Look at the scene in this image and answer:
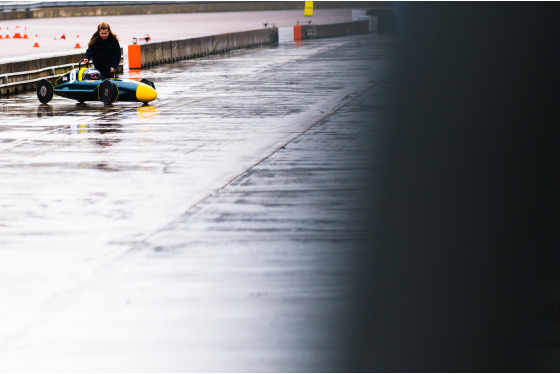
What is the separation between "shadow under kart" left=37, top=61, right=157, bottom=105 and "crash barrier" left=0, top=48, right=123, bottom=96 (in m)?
2.67

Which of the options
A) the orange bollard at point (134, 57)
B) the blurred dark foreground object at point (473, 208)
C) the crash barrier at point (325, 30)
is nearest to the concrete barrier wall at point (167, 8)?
the crash barrier at point (325, 30)

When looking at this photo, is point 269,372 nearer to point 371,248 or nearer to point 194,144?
point 371,248

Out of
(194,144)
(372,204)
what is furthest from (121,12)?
(372,204)

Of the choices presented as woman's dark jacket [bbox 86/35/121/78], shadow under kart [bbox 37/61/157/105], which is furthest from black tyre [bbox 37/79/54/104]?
woman's dark jacket [bbox 86/35/121/78]

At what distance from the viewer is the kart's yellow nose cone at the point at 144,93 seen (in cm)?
2028

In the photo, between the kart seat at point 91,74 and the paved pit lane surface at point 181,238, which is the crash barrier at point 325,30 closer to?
the kart seat at point 91,74

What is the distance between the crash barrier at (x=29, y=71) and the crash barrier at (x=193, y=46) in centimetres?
505

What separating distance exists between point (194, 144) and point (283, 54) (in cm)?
2491

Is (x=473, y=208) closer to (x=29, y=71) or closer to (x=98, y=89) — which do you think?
(x=98, y=89)

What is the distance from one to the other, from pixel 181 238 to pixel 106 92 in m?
11.8

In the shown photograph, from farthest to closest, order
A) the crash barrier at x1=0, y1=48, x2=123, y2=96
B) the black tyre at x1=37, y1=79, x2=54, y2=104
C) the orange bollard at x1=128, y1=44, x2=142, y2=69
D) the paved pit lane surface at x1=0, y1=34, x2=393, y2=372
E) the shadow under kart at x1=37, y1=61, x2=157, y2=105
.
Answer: the orange bollard at x1=128, y1=44, x2=142, y2=69, the crash barrier at x1=0, y1=48, x2=123, y2=96, the black tyre at x1=37, y1=79, x2=54, y2=104, the shadow under kart at x1=37, y1=61, x2=157, y2=105, the paved pit lane surface at x1=0, y1=34, x2=393, y2=372

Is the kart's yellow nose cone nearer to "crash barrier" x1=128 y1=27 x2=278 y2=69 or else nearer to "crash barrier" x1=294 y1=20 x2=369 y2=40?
"crash barrier" x1=128 y1=27 x2=278 y2=69

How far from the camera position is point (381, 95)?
21.7 m

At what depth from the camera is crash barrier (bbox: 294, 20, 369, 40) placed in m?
52.9
